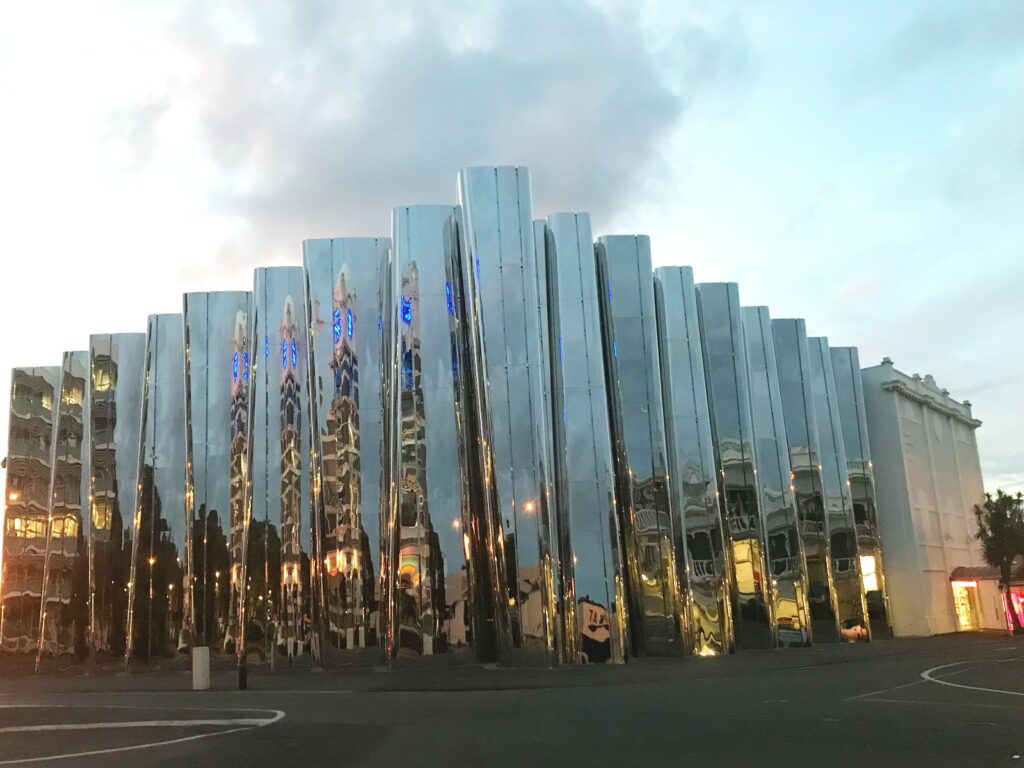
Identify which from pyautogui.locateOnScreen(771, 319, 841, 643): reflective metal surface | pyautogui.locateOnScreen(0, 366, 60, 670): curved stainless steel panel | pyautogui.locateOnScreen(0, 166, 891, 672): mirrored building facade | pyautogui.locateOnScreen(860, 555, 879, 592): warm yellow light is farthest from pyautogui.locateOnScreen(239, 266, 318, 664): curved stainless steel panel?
pyautogui.locateOnScreen(860, 555, 879, 592): warm yellow light

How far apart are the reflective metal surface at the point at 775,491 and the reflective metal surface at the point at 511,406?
37.4ft

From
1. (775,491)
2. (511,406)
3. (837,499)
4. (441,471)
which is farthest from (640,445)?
(837,499)

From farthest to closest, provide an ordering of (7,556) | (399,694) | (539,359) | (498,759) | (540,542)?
1. (7,556)
2. (539,359)
3. (540,542)
4. (399,694)
5. (498,759)

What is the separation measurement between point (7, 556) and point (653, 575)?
24.3 m

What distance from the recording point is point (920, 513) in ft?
134

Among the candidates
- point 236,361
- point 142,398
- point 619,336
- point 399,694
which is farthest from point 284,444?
point 399,694

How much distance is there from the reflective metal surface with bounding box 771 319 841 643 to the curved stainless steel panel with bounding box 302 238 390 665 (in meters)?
16.8

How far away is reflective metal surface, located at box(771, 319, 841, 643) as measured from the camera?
3262cm

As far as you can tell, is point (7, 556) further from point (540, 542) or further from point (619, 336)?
point (619, 336)

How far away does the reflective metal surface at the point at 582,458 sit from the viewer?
22.9 meters

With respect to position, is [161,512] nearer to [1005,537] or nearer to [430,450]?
[430,450]

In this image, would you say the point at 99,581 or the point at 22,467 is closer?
the point at 99,581

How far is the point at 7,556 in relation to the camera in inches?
1282

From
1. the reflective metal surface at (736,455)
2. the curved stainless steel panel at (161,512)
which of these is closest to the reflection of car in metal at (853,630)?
the reflective metal surface at (736,455)
